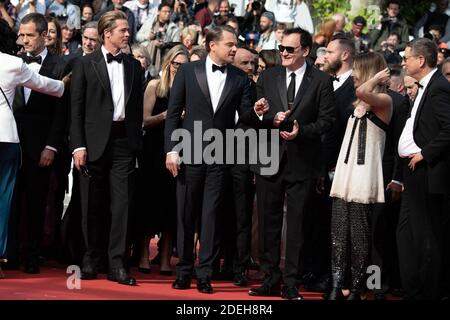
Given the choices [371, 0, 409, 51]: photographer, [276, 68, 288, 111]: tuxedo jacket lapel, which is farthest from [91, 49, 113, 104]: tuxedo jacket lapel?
[371, 0, 409, 51]: photographer

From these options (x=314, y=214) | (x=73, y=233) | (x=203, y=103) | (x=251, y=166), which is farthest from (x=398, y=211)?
(x=73, y=233)

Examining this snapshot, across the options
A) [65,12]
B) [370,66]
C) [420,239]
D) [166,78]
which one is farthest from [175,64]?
[65,12]

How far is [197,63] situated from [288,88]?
2.92 ft

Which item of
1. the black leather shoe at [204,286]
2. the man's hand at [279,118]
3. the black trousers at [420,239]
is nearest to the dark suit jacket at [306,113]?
the man's hand at [279,118]

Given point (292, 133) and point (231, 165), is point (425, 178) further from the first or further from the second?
point (231, 165)

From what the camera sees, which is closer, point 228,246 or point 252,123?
point 252,123

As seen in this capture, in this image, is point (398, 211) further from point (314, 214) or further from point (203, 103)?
point (203, 103)

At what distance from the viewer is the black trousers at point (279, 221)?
30.9 ft

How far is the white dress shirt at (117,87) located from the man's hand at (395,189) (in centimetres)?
253

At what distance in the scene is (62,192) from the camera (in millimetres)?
10703

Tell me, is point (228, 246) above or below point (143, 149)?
below

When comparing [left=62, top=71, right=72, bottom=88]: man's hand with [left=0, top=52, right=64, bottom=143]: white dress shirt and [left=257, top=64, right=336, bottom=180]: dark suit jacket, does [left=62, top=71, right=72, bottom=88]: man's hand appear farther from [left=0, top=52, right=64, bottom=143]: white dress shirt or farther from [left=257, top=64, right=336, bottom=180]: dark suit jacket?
[left=257, top=64, right=336, bottom=180]: dark suit jacket

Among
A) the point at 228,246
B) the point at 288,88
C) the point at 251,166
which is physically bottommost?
the point at 228,246

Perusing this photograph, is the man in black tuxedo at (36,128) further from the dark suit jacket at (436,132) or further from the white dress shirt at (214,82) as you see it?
the dark suit jacket at (436,132)
